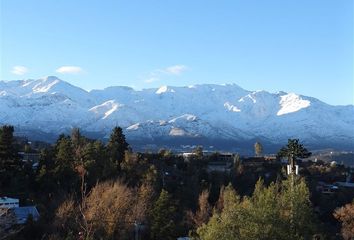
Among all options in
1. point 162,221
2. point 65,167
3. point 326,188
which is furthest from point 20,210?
point 326,188

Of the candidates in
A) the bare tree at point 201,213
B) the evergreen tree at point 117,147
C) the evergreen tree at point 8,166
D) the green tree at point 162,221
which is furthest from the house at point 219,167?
the green tree at point 162,221

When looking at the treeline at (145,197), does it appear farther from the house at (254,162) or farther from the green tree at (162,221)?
the house at (254,162)

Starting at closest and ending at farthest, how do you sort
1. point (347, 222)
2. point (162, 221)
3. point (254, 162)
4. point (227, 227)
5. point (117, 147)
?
point (227, 227)
point (162, 221)
point (347, 222)
point (117, 147)
point (254, 162)

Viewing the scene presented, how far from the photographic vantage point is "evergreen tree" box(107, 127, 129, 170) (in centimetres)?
Answer: 4784

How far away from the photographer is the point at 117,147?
50.2 metres

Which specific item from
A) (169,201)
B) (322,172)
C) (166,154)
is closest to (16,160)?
(169,201)

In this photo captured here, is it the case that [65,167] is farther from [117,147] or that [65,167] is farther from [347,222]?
[347,222]

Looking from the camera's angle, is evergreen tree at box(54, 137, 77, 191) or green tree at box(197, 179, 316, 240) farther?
evergreen tree at box(54, 137, 77, 191)

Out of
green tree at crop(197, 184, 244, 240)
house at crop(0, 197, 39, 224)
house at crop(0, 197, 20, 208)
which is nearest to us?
green tree at crop(197, 184, 244, 240)

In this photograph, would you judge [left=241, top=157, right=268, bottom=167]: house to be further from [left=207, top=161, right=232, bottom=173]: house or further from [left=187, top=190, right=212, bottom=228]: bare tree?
[left=187, top=190, right=212, bottom=228]: bare tree

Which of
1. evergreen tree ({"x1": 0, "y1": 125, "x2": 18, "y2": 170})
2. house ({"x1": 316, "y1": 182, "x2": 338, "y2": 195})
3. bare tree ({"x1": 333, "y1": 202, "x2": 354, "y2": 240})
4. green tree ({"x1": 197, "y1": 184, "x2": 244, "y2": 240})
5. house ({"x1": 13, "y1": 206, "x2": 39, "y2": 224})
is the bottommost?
bare tree ({"x1": 333, "y1": 202, "x2": 354, "y2": 240})

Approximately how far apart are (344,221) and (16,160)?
76.1 ft

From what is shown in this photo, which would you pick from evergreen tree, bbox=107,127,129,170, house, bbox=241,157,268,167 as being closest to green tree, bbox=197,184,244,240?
evergreen tree, bbox=107,127,129,170

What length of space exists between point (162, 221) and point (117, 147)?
16.8 metres
